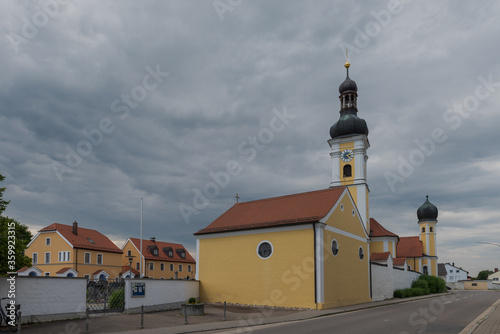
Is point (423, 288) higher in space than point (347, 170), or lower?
lower

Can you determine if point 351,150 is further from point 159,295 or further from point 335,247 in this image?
point 159,295

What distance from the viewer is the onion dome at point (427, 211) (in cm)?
7131

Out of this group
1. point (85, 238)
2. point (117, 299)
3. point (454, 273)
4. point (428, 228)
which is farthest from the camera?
point (454, 273)

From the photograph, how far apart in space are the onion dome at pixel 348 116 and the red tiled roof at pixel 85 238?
1287 inches

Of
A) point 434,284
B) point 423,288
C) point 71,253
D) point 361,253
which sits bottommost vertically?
point 434,284

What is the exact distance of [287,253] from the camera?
26062mm

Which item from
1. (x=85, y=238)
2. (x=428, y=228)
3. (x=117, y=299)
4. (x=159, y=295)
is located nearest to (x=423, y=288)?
(x=428, y=228)

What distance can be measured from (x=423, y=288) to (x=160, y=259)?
3685 cm

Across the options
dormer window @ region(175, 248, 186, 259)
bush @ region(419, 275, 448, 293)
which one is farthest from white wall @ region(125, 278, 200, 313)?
dormer window @ region(175, 248, 186, 259)

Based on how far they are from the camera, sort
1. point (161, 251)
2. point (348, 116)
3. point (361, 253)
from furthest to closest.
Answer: point (161, 251) < point (348, 116) < point (361, 253)

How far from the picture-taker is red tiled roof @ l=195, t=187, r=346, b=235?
27.0 meters

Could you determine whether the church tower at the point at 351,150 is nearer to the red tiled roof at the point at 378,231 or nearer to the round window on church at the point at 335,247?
the red tiled roof at the point at 378,231

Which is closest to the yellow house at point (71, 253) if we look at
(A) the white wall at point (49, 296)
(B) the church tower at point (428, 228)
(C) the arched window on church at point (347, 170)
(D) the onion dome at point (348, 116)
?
(A) the white wall at point (49, 296)

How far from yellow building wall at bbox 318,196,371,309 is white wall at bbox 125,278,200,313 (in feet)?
28.8
